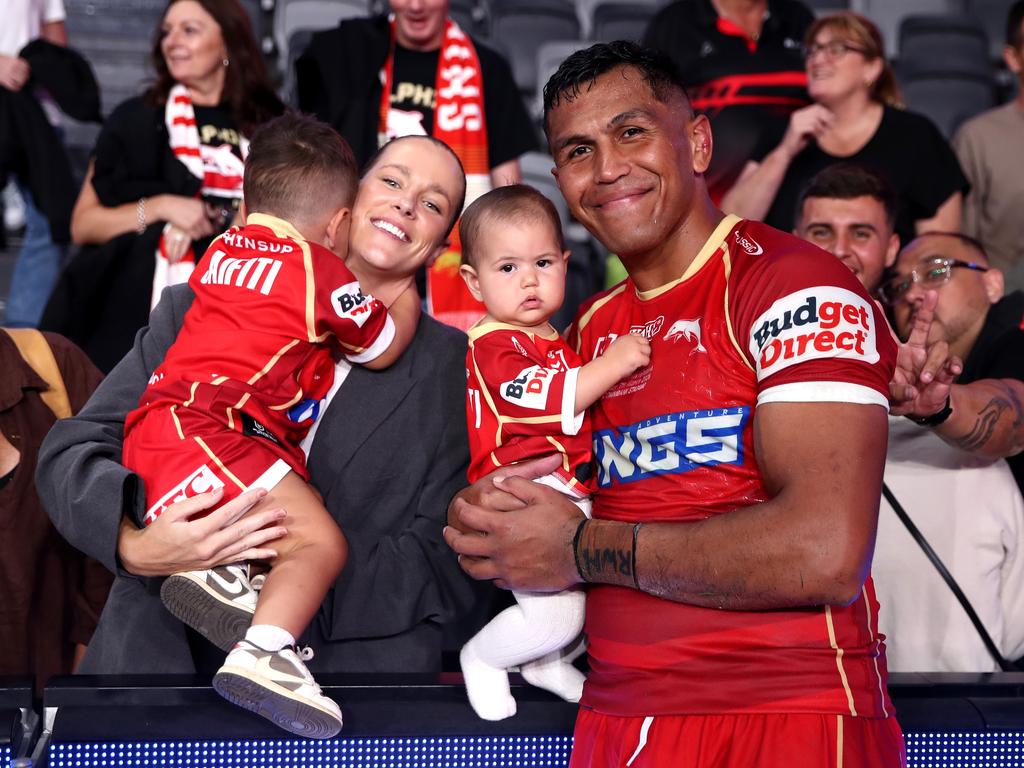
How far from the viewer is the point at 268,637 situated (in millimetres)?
2121

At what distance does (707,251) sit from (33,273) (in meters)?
3.35

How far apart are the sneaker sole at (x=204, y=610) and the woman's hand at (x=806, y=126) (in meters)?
2.82

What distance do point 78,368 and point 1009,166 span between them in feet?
11.6

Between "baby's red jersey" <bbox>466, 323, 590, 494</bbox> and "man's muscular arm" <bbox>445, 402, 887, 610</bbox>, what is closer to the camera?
"man's muscular arm" <bbox>445, 402, 887, 610</bbox>

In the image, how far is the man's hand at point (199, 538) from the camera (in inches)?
87.7

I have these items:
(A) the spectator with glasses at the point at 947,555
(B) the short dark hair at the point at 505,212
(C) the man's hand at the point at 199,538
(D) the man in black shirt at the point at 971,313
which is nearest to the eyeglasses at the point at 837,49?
(D) the man in black shirt at the point at 971,313

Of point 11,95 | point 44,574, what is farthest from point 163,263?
point 44,574

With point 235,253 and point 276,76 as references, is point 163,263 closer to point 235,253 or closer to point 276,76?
point 235,253

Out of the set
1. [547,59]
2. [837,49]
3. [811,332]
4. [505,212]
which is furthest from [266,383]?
[547,59]

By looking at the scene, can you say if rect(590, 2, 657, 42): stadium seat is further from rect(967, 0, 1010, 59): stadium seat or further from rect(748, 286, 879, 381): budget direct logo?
rect(748, 286, 879, 381): budget direct logo

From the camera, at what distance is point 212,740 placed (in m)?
2.15

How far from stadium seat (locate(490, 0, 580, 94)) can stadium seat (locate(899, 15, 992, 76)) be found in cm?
193

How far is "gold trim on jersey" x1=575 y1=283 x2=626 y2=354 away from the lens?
92.6 inches

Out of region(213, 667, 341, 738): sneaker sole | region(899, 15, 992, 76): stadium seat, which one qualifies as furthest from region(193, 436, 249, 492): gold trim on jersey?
region(899, 15, 992, 76): stadium seat
